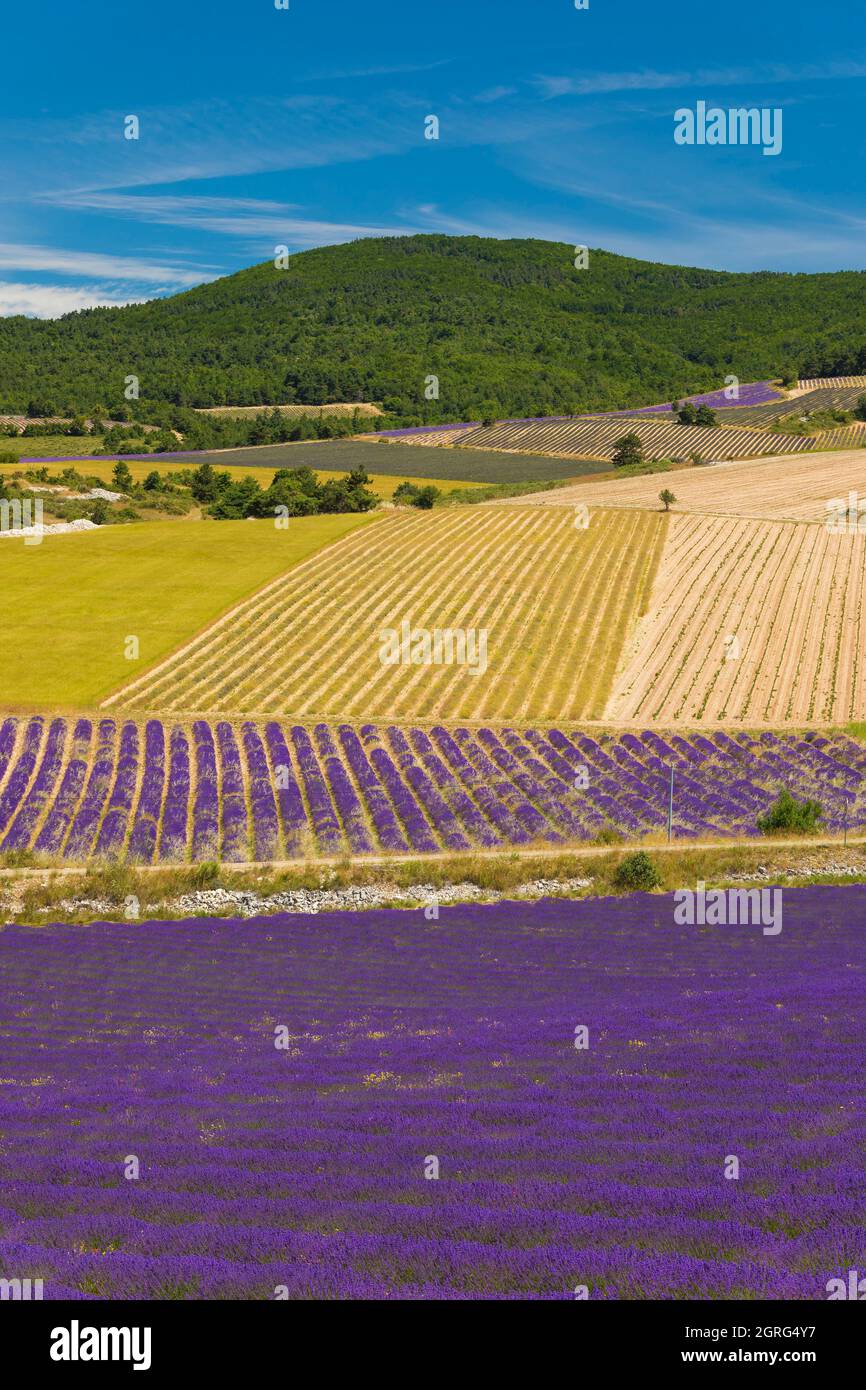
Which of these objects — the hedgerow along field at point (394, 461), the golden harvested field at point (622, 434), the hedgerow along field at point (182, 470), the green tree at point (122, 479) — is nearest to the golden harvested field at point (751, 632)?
the hedgerow along field at point (182, 470)

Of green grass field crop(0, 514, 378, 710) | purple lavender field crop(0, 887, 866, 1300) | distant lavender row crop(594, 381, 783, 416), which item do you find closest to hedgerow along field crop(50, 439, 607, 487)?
green grass field crop(0, 514, 378, 710)

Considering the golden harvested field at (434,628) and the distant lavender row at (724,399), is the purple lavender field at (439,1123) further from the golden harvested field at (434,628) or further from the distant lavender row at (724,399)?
the distant lavender row at (724,399)

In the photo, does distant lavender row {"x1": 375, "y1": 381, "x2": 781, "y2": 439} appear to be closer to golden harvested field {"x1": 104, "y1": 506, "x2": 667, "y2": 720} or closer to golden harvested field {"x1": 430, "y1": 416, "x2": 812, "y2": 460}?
golden harvested field {"x1": 430, "y1": 416, "x2": 812, "y2": 460}

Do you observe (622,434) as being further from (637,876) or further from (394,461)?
(637,876)

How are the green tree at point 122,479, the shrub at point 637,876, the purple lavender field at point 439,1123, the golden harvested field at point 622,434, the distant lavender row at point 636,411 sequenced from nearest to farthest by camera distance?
the purple lavender field at point 439,1123
the shrub at point 637,876
the green tree at point 122,479
the golden harvested field at point 622,434
the distant lavender row at point 636,411

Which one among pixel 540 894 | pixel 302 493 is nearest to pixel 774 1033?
pixel 540 894

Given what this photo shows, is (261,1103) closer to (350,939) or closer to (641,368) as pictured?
(350,939)
